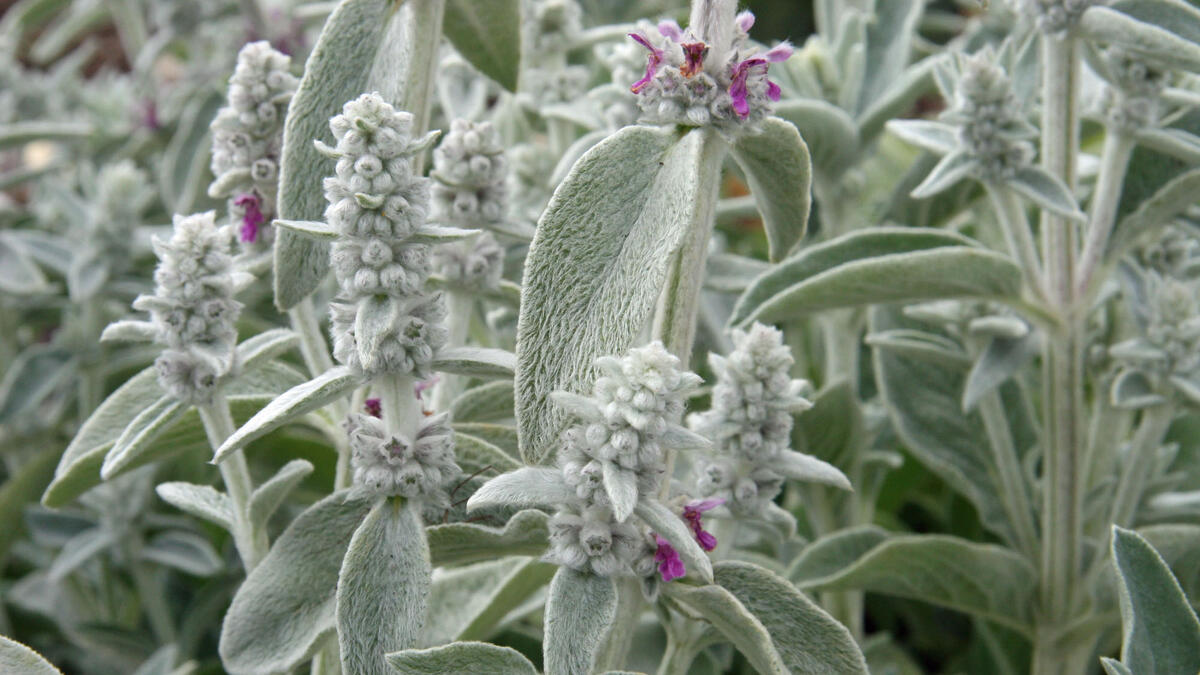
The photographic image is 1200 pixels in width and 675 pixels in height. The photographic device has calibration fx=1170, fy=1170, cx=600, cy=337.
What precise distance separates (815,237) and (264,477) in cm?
105

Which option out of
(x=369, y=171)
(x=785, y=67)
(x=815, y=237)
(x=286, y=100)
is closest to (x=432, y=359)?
(x=369, y=171)

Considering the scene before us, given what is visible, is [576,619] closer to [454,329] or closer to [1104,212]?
[454,329]

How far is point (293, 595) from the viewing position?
1.07m

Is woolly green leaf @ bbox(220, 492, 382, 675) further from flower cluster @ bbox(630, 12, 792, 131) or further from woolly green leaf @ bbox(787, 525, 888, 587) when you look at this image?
woolly green leaf @ bbox(787, 525, 888, 587)

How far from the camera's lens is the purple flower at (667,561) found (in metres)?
0.98

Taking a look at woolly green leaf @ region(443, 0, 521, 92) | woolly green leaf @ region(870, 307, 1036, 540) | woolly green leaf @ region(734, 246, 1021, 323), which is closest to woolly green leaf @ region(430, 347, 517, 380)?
woolly green leaf @ region(734, 246, 1021, 323)

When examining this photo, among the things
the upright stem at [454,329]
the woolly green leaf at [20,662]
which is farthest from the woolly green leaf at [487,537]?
the woolly green leaf at [20,662]

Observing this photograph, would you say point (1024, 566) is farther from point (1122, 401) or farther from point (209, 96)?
point (209, 96)

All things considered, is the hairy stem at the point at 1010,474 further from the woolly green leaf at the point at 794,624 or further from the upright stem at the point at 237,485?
the upright stem at the point at 237,485

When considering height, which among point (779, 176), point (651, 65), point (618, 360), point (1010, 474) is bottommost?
point (1010, 474)

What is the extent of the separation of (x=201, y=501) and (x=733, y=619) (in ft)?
1.81

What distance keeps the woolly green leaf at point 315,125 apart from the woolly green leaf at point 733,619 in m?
0.44

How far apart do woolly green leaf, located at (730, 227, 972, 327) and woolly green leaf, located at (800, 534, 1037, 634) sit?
32 centimetres

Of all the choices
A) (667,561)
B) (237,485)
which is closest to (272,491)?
(237,485)
